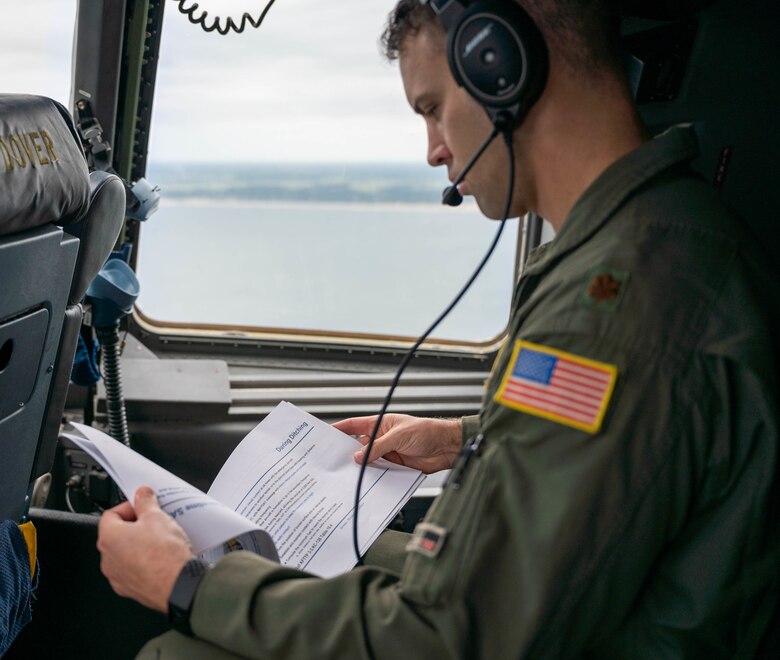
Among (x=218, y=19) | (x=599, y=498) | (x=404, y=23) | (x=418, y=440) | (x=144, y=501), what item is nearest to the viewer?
(x=599, y=498)

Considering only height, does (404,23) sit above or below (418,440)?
above

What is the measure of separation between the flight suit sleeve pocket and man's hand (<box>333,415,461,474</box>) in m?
0.56

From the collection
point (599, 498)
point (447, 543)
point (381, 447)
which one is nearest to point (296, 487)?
point (381, 447)

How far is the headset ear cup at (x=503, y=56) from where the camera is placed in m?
0.98

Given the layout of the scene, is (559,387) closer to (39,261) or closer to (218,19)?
(39,261)

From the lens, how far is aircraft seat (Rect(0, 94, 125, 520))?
3.83 feet

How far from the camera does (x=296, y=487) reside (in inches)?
51.9

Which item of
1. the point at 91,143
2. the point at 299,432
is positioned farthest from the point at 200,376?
the point at 299,432

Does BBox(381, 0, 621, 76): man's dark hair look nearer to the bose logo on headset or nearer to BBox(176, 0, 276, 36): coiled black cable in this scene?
the bose logo on headset

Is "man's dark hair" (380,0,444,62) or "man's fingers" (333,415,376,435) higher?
"man's dark hair" (380,0,444,62)

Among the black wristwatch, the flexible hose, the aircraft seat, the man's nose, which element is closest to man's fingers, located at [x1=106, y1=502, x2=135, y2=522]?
the black wristwatch

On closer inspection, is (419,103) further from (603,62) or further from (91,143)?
(91,143)

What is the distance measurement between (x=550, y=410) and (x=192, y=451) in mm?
2181

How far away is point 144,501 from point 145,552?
0.30 ft
